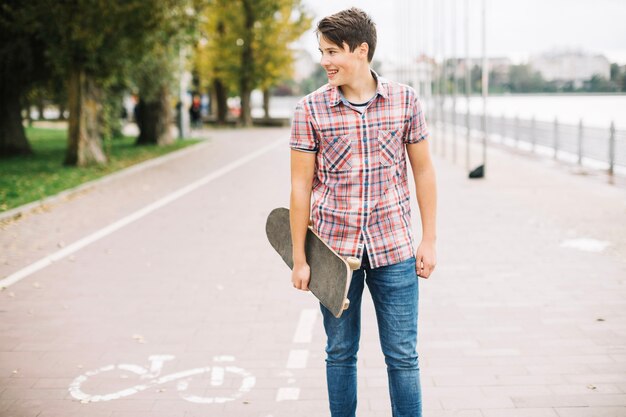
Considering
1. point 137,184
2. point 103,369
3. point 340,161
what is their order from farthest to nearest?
point 137,184 → point 103,369 → point 340,161

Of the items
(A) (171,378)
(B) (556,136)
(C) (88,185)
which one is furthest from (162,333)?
(B) (556,136)

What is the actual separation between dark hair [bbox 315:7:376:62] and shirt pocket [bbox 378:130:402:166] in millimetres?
340

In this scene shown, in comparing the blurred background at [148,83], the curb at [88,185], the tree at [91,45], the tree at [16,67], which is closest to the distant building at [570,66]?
the blurred background at [148,83]

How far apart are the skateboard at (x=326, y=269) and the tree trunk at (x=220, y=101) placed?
1510 inches

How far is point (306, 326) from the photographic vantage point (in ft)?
17.8

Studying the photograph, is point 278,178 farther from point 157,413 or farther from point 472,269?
point 157,413

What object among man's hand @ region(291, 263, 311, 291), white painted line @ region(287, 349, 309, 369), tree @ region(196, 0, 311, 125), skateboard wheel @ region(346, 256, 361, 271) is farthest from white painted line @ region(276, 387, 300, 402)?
tree @ region(196, 0, 311, 125)

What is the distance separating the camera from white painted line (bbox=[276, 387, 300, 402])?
4113 millimetres

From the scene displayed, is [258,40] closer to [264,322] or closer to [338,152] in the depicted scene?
[264,322]

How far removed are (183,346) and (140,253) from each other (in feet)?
10.6

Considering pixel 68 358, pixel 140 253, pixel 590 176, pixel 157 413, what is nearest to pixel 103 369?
pixel 68 358

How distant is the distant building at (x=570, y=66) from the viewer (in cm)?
1738

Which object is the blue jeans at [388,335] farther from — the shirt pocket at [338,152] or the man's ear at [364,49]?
the man's ear at [364,49]

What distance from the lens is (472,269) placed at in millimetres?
7105
